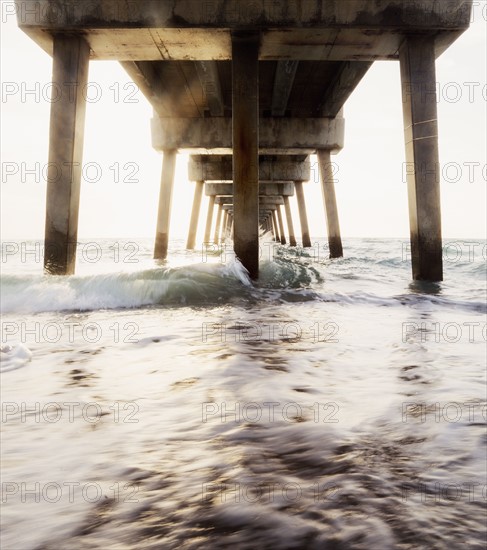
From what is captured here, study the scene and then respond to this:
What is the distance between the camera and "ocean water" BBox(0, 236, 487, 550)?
2.97 ft

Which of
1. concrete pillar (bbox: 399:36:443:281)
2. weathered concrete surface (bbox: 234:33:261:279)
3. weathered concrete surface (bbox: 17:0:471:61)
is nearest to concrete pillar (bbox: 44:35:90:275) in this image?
weathered concrete surface (bbox: 17:0:471:61)

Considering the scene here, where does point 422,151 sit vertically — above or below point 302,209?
below

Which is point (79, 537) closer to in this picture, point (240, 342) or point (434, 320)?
point (240, 342)

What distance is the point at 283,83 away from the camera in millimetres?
9695

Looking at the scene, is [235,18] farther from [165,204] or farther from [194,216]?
[194,216]

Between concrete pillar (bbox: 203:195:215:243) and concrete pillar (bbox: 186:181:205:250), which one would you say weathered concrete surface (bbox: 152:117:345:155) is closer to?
concrete pillar (bbox: 186:181:205:250)

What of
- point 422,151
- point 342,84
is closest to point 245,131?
point 422,151

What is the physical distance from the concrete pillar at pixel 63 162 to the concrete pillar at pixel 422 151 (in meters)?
4.30

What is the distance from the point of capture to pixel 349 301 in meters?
4.78

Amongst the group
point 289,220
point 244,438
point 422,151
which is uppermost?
point 289,220

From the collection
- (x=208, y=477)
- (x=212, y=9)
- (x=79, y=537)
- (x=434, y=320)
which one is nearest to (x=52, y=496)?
(x=79, y=537)

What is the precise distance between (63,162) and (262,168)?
1291 cm

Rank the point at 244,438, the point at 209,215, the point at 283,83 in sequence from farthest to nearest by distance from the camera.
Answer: the point at 209,215, the point at 283,83, the point at 244,438

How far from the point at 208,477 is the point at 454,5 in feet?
22.5
